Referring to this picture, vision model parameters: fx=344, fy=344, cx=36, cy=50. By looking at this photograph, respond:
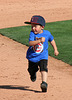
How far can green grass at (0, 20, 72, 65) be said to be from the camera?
11220mm

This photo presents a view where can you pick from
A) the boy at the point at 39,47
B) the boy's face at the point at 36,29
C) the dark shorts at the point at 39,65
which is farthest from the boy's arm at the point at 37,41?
the dark shorts at the point at 39,65

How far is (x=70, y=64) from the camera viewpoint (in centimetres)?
1005

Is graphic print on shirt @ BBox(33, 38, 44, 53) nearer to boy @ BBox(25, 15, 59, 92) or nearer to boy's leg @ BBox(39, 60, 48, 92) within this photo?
boy @ BBox(25, 15, 59, 92)

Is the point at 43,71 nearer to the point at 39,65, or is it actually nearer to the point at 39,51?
the point at 39,65

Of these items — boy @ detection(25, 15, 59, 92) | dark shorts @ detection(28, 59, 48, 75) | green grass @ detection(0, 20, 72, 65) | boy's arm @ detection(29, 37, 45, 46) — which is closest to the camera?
boy's arm @ detection(29, 37, 45, 46)

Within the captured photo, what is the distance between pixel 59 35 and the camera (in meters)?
14.2

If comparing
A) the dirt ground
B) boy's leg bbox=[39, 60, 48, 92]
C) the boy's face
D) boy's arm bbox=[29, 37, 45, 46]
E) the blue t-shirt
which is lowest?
the dirt ground

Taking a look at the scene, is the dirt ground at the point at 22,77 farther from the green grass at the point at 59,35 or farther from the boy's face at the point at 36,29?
the boy's face at the point at 36,29

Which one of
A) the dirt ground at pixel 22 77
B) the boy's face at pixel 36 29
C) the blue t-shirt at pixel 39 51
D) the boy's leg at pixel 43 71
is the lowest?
the dirt ground at pixel 22 77

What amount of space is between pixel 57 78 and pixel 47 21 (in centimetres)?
955

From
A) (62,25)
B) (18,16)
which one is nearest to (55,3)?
(18,16)

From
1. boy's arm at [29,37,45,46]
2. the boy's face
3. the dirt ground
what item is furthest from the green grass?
boy's arm at [29,37,45,46]

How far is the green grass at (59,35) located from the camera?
11220mm

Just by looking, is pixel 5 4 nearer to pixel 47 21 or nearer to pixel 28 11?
pixel 28 11
